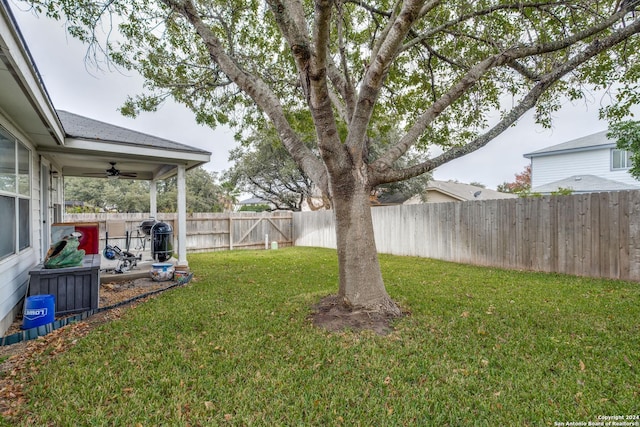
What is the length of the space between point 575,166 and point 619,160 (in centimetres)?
155

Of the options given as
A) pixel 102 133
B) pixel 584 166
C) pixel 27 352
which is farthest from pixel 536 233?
pixel 584 166

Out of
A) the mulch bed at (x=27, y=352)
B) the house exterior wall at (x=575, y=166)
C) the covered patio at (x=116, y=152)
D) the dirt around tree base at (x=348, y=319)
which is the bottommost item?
the mulch bed at (x=27, y=352)

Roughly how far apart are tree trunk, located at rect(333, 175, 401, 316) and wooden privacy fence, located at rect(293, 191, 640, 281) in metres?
4.77

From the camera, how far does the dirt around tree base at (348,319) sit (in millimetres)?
3443

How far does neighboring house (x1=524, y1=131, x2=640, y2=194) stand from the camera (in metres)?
12.8

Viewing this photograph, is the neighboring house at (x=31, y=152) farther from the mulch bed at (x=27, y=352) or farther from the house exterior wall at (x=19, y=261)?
the mulch bed at (x=27, y=352)

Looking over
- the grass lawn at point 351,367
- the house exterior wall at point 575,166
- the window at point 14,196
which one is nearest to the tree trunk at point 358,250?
the grass lawn at point 351,367

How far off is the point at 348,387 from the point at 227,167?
1972 cm

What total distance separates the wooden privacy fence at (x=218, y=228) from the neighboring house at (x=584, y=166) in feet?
38.4

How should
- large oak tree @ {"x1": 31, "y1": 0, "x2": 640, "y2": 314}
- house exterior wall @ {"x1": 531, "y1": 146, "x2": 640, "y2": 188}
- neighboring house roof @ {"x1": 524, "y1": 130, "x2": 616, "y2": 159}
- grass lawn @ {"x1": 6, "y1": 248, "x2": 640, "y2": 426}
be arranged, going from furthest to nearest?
neighboring house roof @ {"x1": 524, "y1": 130, "x2": 616, "y2": 159}, house exterior wall @ {"x1": 531, "y1": 146, "x2": 640, "y2": 188}, large oak tree @ {"x1": 31, "y1": 0, "x2": 640, "y2": 314}, grass lawn @ {"x1": 6, "y1": 248, "x2": 640, "y2": 426}

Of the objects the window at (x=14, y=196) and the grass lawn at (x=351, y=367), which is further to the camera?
the window at (x=14, y=196)

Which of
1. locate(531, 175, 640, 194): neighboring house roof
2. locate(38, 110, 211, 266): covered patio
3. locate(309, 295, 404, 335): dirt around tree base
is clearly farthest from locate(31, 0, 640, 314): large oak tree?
locate(531, 175, 640, 194): neighboring house roof

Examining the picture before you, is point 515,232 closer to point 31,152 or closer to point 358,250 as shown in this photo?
point 358,250

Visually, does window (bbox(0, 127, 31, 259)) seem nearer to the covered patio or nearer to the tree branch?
the covered patio
